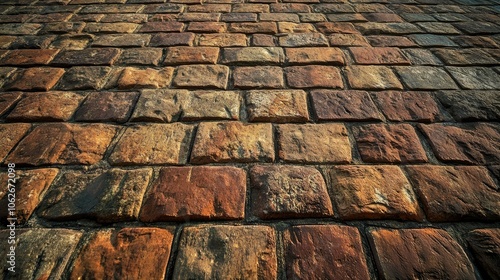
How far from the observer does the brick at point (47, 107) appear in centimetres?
100

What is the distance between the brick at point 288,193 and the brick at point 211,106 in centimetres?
30

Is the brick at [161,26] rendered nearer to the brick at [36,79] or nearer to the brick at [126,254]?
the brick at [36,79]

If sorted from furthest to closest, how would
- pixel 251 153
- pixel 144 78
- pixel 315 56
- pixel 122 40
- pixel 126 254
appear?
pixel 122 40 < pixel 315 56 < pixel 144 78 < pixel 251 153 < pixel 126 254

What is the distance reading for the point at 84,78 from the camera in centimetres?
119

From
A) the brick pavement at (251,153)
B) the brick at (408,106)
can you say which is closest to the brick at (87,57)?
the brick pavement at (251,153)

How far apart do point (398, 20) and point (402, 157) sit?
1.36 meters

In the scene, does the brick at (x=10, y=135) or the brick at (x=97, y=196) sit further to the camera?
the brick at (x=10, y=135)

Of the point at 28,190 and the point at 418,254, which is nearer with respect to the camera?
the point at 418,254

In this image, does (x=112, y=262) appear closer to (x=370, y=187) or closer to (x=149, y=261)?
(x=149, y=261)

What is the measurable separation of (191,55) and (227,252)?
3.47 ft

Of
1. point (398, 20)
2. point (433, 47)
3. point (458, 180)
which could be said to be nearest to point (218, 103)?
point (458, 180)

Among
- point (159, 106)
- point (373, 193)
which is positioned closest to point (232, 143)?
point (159, 106)

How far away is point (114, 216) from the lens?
2.32ft

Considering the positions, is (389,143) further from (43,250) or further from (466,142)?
(43,250)
